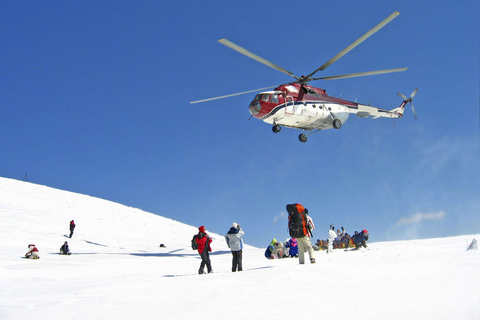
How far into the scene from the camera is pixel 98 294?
5.98m

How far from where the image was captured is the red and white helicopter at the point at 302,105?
70.7 ft

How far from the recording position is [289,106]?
22969 millimetres

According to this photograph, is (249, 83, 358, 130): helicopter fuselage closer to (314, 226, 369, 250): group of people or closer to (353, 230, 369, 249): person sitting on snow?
Answer: (314, 226, 369, 250): group of people

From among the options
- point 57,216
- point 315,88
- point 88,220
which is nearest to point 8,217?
point 57,216

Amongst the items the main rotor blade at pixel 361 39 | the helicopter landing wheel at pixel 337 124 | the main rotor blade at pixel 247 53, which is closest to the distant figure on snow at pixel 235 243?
the main rotor blade at pixel 247 53

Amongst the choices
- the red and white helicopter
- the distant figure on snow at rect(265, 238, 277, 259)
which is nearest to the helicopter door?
the red and white helicopter

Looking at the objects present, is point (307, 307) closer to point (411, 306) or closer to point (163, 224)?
point (411, 306)

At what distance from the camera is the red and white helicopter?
21.5m

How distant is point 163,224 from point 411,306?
32.8 metres

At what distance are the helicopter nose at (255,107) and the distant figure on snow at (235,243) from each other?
12896 mm

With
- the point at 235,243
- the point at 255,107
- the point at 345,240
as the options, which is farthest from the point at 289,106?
the point at 235,243

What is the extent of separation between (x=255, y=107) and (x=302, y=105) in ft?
10.1

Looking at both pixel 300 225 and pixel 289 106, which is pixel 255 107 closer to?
pixel 289 106

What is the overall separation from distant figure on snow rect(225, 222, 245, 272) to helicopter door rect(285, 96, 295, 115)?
43.9ft
